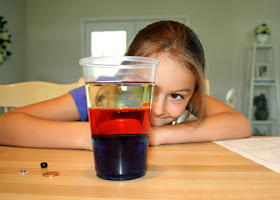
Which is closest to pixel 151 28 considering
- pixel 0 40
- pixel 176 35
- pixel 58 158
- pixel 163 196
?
pixel 176 35

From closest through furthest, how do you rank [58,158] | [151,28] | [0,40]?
[58,158]
[151,28]
[0,40]

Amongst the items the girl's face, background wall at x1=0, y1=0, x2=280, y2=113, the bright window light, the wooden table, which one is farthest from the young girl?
the bright window light

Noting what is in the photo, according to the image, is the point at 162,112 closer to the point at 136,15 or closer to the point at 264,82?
the point at 264,82

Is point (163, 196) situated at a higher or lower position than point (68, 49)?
lower

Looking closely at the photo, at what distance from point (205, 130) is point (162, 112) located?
133mm

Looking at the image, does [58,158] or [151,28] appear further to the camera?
[151,28]

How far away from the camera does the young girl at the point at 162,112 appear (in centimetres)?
66

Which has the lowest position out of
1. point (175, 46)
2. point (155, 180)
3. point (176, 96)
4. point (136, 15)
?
point (155, 180)

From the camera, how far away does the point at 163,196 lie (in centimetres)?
32

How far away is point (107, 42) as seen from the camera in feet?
14.9

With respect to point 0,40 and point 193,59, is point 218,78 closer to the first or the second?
point 0,40

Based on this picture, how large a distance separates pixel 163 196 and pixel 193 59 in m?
0.54

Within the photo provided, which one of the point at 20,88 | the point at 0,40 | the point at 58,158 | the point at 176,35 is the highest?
the point at 0,40

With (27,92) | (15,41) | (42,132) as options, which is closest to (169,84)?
(42,132)
